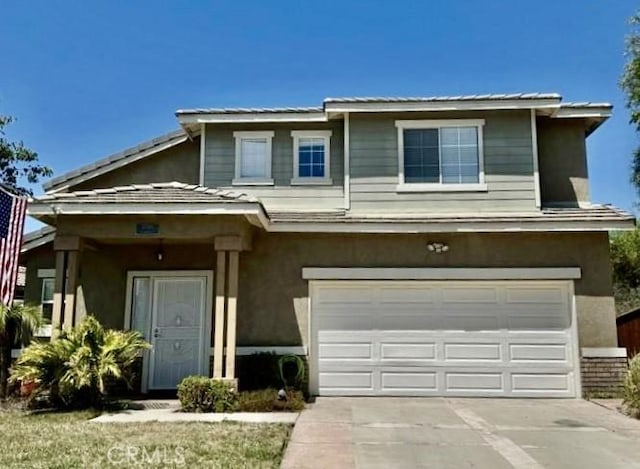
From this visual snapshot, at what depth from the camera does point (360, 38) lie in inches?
512

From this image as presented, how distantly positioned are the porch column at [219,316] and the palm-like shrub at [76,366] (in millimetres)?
1432

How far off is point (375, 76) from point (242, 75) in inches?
129

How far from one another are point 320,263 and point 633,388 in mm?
5793

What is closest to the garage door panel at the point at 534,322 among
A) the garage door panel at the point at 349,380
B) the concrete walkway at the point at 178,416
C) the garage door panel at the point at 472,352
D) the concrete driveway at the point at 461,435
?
the garage door panel at the point at 472,352

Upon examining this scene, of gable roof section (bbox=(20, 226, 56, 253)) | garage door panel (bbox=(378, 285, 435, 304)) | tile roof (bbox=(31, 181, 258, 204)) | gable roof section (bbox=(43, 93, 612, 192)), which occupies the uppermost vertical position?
gable roof section (bbox=(43, 93, 612, 192))

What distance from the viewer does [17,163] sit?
2342 centimetres

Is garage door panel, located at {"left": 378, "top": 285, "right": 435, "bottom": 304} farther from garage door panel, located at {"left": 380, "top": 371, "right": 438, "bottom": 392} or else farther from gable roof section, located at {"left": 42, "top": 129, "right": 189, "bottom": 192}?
gable roof section, located at {"left": 42, "top": 129, "right": 189, "bottom": 192}

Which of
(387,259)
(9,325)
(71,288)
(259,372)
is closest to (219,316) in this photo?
(259,372)

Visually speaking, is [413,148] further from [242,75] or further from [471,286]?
[242,75]

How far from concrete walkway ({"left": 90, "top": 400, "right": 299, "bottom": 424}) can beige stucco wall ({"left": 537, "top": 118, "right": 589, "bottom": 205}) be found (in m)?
7.38

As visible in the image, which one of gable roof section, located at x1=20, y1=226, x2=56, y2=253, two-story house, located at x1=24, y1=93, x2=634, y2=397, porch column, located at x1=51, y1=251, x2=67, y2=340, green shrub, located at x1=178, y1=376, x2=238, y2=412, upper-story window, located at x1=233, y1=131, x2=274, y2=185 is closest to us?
green shrub, located at x1=178, y1=376, x2=238, y2=412

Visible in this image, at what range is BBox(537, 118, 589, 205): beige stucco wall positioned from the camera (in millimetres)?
12289

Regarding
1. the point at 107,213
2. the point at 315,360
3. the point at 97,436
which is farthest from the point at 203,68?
the point at 97,436

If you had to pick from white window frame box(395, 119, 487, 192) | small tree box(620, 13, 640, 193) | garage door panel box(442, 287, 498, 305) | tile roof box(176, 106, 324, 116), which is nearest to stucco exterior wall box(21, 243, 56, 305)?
tile roof box(176, 106, 324, 116)
